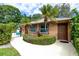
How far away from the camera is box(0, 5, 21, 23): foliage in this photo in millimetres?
3098

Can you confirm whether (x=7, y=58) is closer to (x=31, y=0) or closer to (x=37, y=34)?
(x=37, y=34)

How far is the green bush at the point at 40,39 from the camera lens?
3086 millimetres

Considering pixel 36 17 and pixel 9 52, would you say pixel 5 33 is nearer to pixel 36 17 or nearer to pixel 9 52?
pixel 9 52

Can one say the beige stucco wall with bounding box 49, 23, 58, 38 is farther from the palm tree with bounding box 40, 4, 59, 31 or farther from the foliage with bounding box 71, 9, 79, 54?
the foliage with bounding box 71, 9, 79, 54

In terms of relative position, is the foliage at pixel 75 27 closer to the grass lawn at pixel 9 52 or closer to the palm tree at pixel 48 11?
the palm tree at pixel 48 11

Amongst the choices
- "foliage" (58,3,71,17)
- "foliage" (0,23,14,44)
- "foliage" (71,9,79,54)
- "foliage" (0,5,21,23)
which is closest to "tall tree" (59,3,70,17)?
"foliage" (58,3,71,17)

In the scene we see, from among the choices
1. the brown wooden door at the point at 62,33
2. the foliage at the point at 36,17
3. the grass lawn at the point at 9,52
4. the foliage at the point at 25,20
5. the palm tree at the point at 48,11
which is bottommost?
the grass lawn at the point at 9,52

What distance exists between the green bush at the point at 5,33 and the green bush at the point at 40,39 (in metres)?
0.24

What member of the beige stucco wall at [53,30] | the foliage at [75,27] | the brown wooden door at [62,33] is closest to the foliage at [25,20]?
the beige stucco wall at [53,30]

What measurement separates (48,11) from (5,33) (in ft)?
2.33

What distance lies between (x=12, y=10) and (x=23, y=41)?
487 millimetres

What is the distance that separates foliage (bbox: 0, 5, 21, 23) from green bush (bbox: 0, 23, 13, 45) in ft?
0.27

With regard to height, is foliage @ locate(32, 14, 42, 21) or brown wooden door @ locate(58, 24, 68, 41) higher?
foliage @ locate(32, 14, 42, 21)

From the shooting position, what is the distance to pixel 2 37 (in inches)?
122
